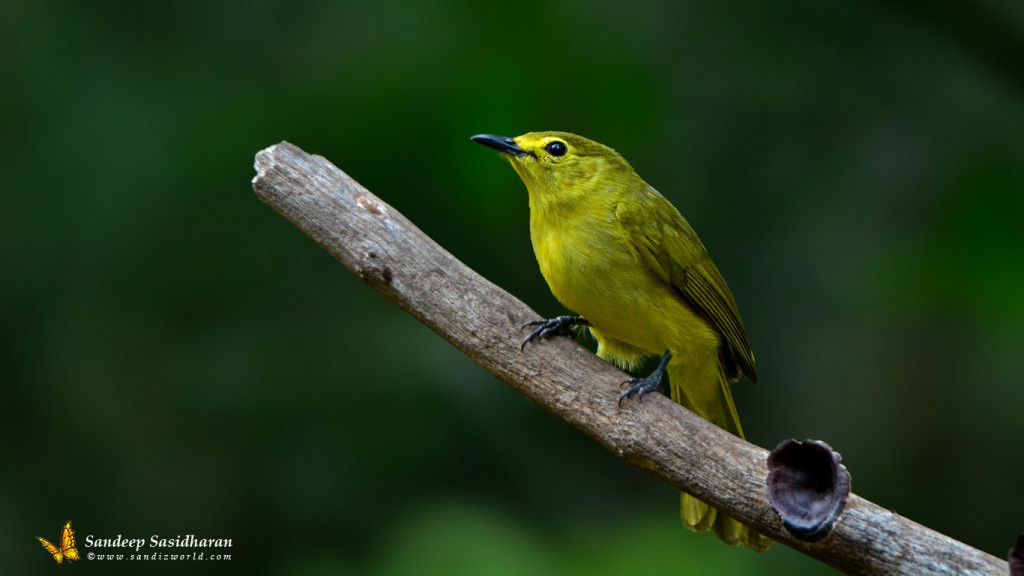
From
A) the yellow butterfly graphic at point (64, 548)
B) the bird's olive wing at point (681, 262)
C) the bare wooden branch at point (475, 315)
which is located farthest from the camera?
the yellow butterfly graphic at point (64, 548)

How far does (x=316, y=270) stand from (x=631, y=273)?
1613 mm

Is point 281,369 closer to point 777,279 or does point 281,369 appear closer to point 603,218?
point 603,218

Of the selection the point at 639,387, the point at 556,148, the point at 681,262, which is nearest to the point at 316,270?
the point at 556,148

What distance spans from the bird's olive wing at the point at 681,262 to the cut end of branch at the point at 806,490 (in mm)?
1112

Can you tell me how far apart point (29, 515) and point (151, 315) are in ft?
2.91

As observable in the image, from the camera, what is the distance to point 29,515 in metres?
3.96

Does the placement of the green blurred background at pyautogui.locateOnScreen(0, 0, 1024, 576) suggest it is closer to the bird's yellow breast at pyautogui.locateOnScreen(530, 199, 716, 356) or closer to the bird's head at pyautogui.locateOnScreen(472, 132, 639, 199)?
the bird's head at pyautogui.locateOnScreen(472, 132, 639, 199)

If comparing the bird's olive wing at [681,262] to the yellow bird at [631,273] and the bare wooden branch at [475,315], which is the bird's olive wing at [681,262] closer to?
the yellow bird at [631,273]

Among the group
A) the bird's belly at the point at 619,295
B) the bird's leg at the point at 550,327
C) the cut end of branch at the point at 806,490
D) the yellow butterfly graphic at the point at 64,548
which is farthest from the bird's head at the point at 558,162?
the yellow butterfly graphic at the point at 64,548

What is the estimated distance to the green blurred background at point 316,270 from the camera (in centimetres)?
404

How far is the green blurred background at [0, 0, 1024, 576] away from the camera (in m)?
4.04

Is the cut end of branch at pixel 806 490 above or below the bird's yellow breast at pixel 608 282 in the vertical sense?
below

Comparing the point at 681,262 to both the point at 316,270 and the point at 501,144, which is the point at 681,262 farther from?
the point at 316,270

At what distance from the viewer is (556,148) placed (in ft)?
11.3
